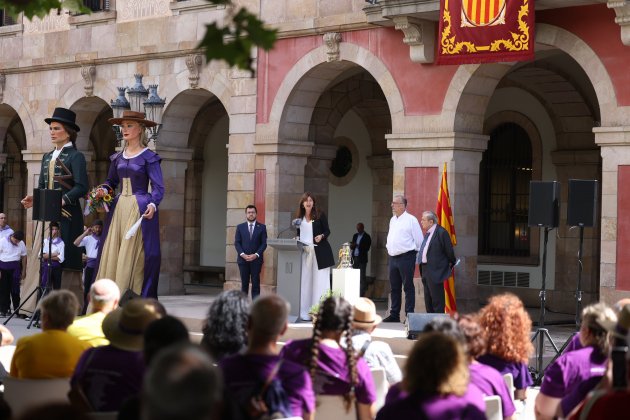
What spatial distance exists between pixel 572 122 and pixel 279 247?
20.9 ft

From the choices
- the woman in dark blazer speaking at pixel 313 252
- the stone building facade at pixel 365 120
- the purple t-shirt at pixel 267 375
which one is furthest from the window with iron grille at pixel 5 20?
the purple t-shirt at pixel 267 375

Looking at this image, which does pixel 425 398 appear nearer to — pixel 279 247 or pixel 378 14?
pixel 279 247

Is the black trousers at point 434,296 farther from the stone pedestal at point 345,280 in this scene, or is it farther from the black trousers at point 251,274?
the black trousers at point 251,274

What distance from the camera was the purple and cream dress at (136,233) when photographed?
1309cm

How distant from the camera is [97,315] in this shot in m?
7.47

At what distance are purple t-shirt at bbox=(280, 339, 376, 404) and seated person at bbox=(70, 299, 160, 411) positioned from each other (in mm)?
765

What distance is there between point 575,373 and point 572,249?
13.7 metres

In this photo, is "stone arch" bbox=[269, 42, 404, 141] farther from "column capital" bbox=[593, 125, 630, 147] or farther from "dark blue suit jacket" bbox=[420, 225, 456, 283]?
"column capital" bbox=[593, 125, 630, 147]

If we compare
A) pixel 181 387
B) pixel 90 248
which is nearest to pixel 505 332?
pixel 181 387

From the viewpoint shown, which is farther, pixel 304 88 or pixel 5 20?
pixel 5 20

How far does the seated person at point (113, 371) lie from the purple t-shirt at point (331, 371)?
2.51 feet

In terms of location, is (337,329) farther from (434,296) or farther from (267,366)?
(434,296)

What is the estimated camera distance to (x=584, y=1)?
1493cm

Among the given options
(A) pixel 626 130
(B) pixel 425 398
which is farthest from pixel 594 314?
(A) pixel 626 130
